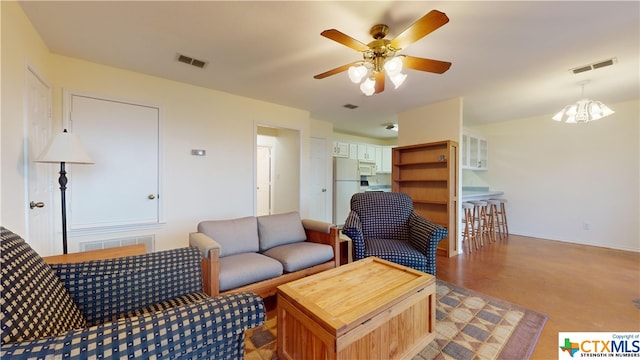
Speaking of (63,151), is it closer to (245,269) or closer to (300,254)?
(245,269)

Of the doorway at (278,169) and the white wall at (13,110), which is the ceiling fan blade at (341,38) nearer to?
the white wall at (13,110)

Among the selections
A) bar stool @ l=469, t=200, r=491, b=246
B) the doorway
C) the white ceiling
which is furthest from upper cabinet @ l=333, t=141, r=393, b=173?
the white ceiling

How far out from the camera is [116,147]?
8.89 ft

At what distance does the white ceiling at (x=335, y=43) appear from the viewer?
1.74 m

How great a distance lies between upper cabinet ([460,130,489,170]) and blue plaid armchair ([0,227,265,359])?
4.37 meters

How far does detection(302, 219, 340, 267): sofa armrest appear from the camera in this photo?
250 cm

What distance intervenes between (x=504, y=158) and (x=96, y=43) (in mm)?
6460

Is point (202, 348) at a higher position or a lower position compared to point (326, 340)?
higher

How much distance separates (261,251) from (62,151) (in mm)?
1699

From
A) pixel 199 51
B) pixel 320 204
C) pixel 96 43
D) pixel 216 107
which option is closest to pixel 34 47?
pixel 96 43

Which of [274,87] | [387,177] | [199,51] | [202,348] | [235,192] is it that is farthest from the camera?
[387,177]

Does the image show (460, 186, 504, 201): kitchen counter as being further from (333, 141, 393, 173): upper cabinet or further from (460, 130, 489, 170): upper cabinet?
(333, 141, 393, 173): upper cabinet

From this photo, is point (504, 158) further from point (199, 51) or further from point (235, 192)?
point (199, 51)

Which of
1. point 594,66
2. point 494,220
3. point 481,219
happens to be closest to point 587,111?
point 594,66
